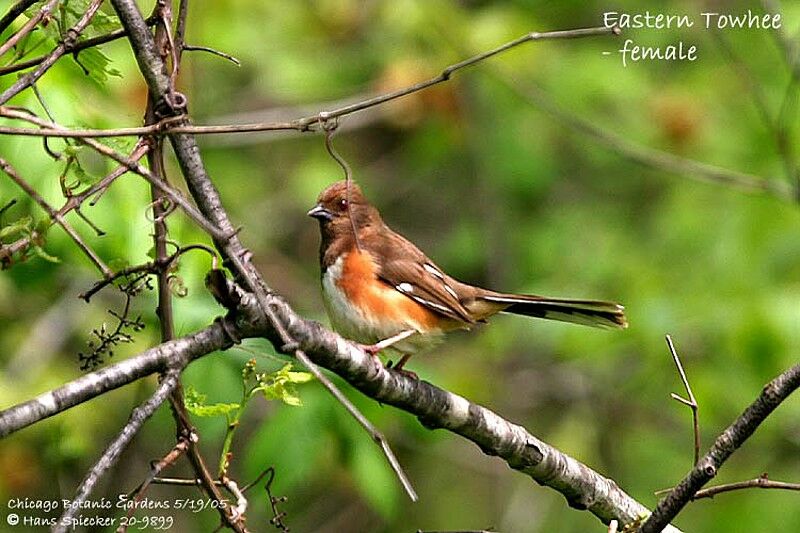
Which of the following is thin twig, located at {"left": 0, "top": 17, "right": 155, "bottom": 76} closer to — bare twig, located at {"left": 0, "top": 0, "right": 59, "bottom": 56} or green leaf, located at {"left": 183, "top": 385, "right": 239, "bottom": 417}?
bare twig, located at {"left": 0, "top": 0, "right": 59, "bottom": 56}

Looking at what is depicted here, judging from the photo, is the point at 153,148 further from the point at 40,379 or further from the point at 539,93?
the point at 539,93

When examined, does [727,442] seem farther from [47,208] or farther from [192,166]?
[47,208]

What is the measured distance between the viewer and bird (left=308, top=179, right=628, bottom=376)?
411cm

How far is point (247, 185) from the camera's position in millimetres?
8570

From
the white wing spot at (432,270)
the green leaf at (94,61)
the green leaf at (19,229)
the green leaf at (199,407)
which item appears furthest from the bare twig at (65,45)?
the white wing spot at (432,270)

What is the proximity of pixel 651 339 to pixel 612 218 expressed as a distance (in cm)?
301

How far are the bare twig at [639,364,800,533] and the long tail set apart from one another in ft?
5.35

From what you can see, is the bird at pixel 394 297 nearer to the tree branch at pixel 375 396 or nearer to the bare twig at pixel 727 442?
the tree branch at pixel 375 396

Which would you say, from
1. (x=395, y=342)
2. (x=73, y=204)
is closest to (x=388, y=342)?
(x=395, y=342)

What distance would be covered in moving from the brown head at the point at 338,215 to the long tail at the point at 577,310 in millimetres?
726

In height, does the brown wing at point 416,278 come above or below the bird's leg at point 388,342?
above

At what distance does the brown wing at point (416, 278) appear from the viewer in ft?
14.1

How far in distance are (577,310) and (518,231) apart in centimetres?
464

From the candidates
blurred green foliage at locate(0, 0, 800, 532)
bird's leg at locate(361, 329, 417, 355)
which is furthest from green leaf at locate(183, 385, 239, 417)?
blurred green foliage at locate(0, 0, 800, 532)
